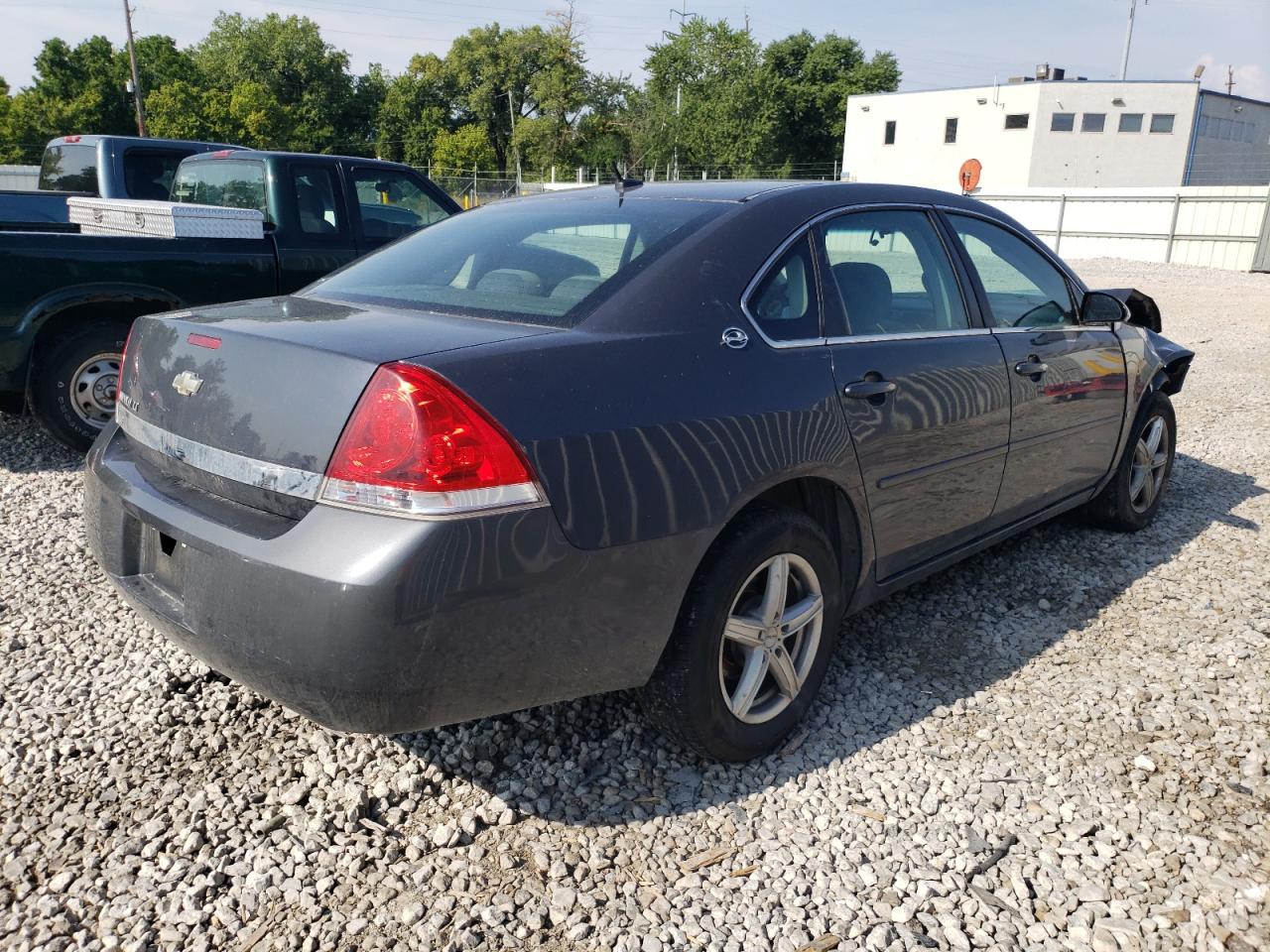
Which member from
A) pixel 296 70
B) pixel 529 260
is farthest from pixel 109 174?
pixel 296 70

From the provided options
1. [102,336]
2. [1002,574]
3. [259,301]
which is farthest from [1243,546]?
[102,336]

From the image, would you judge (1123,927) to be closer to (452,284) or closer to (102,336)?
(452,284)

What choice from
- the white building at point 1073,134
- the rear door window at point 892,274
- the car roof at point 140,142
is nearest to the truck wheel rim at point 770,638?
the rear door window at point 892,274

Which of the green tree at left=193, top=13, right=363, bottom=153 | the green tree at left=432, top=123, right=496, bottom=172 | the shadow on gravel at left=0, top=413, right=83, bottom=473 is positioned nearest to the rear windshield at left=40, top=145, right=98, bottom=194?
the shadow on gravel at left=0, top=413, right=83, bottom=473

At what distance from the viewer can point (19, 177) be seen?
29.9m

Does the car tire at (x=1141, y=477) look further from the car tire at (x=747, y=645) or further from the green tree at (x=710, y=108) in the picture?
the green tree at (x=710, y=108)

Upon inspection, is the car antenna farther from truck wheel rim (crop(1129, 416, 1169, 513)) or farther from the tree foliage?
the tree foliage

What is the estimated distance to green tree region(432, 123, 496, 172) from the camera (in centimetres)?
6075

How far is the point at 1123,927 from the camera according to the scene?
2.21 metres

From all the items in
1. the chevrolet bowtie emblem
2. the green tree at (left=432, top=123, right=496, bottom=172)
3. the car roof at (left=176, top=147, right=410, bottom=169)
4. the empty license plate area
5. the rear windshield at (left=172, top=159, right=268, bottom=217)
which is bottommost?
the empty license plate area

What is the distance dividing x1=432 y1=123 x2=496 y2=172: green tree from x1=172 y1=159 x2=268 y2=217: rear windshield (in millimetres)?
54828

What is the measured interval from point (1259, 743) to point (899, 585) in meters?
1.18

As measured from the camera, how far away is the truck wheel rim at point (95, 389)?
5.65m

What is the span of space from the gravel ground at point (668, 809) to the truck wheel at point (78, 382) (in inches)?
81.9
